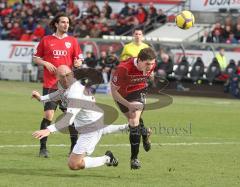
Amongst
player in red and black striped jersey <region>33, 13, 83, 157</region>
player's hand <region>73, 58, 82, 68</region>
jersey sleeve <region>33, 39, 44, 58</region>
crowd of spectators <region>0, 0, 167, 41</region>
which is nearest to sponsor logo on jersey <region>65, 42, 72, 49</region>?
player in red and black striped jersey <region>33, 13, 83, 157</region>

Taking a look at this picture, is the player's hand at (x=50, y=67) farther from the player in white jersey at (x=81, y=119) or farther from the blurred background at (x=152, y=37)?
the blurred background at (x=152, y=37)

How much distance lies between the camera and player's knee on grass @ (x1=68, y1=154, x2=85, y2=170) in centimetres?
1102

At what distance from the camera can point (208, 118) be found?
22016mm

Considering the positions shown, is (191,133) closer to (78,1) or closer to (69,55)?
(69,55)

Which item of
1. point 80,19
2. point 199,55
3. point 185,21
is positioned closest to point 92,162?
point 185,21

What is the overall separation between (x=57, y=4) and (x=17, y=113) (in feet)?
74.1

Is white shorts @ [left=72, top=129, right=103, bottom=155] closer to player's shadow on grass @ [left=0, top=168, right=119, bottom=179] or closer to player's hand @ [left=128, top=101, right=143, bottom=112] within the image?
player's shadow on grass @ [left=0, top=168, right=119, bottom=179]

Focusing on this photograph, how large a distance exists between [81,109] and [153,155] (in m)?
3.22

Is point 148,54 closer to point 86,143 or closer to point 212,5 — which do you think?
point 86,143

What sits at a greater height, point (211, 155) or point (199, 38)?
point (211, 155)

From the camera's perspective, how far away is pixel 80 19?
41.3 meters

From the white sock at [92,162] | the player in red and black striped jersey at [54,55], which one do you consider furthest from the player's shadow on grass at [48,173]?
the player in red and black striped jersey at [54,55]

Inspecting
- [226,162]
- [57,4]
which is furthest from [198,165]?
[57,4]

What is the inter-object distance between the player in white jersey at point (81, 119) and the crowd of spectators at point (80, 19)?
27189 millimetres
